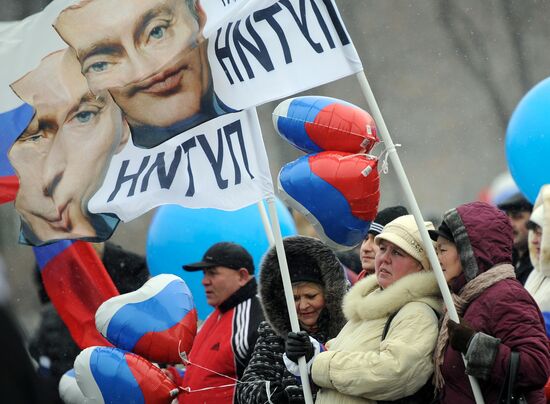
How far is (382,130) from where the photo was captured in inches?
202

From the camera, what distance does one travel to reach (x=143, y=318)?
6.25 metres

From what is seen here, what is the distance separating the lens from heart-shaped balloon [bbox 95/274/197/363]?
6.25 m

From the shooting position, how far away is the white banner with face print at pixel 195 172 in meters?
5.64

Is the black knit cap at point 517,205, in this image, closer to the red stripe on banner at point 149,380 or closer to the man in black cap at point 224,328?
the man in black cap at point 224,328

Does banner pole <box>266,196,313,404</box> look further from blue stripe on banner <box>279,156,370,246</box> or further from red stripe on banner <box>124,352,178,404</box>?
red stripe on banner <box>124,352,178,404</box>

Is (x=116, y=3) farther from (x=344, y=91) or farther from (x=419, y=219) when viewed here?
(x=344, y=91)

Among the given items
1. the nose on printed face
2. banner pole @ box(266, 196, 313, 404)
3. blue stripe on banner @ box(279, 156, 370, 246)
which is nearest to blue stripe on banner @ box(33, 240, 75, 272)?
the nose on printed face

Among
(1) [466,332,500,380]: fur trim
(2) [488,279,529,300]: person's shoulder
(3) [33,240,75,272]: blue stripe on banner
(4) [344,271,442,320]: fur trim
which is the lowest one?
(1) [466,332,500,380]: fur trim

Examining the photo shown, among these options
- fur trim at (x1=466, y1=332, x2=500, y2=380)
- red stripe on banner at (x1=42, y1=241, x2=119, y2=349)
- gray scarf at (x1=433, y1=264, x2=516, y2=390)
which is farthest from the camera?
red stripe on banner at (x1=42, y1=241, x2=119, y2=349)

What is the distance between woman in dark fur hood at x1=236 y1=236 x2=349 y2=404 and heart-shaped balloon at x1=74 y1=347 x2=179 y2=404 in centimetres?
48

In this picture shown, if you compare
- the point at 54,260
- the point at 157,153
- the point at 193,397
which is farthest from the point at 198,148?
the point at 54,260

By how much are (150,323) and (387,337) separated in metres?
1.56

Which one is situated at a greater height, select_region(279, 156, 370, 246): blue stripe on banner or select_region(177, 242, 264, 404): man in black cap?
select_region(279, 156, 370, 246): blue stripe on banner

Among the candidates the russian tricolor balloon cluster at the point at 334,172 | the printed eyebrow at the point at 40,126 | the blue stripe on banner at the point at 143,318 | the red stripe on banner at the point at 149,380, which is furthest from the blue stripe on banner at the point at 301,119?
the red stripe on banner at the point at 149,380
